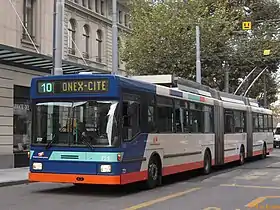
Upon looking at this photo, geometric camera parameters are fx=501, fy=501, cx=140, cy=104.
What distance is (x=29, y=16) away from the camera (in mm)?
24531

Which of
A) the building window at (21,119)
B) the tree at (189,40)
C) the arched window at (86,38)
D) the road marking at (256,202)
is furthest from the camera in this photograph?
the arched window at (86,38)

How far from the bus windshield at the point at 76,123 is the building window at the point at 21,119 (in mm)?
9690

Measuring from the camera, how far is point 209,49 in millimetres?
29812

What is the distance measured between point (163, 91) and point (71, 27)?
60.2 ft

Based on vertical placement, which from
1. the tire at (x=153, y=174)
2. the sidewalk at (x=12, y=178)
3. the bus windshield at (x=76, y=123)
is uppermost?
the bus windshield at (x=76, y=123)

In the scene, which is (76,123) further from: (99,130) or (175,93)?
(175,93)

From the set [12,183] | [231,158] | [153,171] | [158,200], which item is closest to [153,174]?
[153,171]

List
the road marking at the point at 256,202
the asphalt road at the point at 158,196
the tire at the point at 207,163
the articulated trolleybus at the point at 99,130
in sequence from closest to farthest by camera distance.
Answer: the asphalt road at the point at 158,196
the road marking at the point at 256,202
the articulated trolleybus at the point at 99,130
the tire at the point at 207,163

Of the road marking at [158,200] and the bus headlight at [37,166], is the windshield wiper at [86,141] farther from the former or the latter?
the road marking at [158,200]

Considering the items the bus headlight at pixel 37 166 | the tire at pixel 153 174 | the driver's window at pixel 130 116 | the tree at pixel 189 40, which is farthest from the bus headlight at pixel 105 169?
the tree at pixel 189 40

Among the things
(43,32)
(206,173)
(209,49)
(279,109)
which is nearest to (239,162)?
(206,173)

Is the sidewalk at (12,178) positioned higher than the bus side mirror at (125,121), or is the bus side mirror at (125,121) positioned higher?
the bus side mirror at (125,121)

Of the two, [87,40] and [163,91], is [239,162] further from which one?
[87,40]

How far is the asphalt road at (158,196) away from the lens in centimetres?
1034
